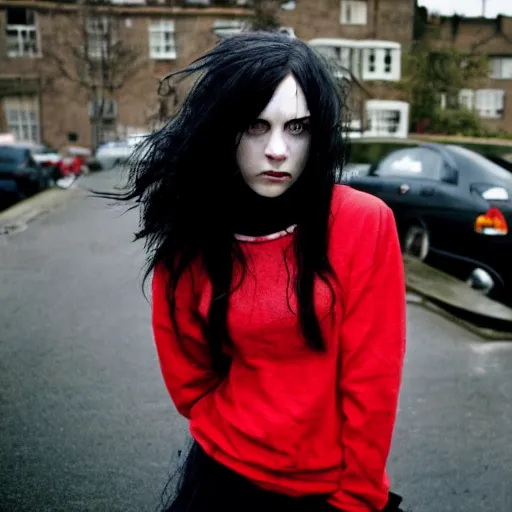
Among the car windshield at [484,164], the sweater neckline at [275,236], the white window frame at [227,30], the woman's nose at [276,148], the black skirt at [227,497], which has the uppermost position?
the white window frame at [227,30]

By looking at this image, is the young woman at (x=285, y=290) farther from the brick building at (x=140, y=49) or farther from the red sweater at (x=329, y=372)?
the brick building at (x=140, y=49)

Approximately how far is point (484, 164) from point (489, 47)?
34672 mm

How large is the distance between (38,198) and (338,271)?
1386cm

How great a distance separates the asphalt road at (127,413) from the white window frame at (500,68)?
36365 millimetres

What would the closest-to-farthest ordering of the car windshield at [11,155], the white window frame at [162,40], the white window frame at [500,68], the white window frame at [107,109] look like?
the car windshield at [11,155], the white window frame at [107,109], the white window frame at [162,40], the white window frame at [500,68]

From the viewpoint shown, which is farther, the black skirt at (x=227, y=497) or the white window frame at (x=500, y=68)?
the white window frame at (x=500, y=68)

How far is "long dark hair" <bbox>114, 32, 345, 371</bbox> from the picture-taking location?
1.33m

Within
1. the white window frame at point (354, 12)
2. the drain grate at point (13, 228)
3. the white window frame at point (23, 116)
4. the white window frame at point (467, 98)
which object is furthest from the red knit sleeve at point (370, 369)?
the white window frame at point (354, 12)

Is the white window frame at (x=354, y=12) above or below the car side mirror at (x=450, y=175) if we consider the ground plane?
above

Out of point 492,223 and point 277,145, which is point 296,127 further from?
point 492,223

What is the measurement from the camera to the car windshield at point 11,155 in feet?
47.9

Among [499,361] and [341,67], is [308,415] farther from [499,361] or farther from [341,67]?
[499,361]

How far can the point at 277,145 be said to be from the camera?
135 cm

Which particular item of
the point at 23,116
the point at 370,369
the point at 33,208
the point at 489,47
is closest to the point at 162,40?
the point at 23,116
